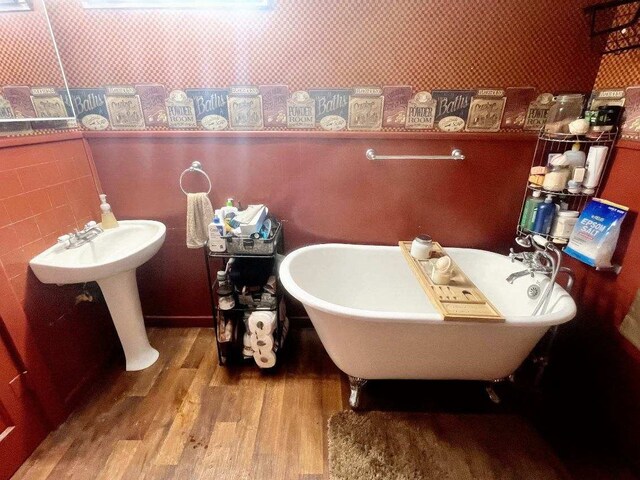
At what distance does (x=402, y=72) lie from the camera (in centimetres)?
151

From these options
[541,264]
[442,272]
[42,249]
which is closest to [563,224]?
[541,264]

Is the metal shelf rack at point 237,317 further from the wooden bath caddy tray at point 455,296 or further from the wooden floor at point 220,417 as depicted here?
the wooden bath caddy tray at point 455,296

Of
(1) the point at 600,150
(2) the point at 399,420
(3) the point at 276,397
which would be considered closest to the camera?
(1) the point at 600,150

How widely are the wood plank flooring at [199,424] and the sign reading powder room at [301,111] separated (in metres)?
1.31

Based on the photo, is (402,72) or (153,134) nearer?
(402,72)

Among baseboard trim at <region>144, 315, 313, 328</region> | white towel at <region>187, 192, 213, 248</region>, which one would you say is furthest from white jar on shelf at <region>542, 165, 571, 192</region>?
white towel at <region>187, 192, 213, 248</region>

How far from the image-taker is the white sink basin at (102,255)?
1.29 m

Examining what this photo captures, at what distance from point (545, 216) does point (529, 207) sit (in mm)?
89

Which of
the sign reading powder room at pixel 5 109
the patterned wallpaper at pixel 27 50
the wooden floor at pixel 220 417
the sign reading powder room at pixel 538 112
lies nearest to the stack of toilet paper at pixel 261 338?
the wooden floor at pixel 220 417

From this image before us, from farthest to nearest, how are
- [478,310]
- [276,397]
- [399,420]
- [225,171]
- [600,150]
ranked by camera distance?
[225,171], [276,397], [399,420], [600,150], [478,310]

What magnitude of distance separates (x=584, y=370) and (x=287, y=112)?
6.37 feet

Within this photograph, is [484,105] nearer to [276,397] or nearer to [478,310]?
[478,310]

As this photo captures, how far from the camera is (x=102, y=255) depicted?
1572 millimetres

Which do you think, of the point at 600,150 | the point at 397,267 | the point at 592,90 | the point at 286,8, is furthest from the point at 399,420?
the point at 286,8
